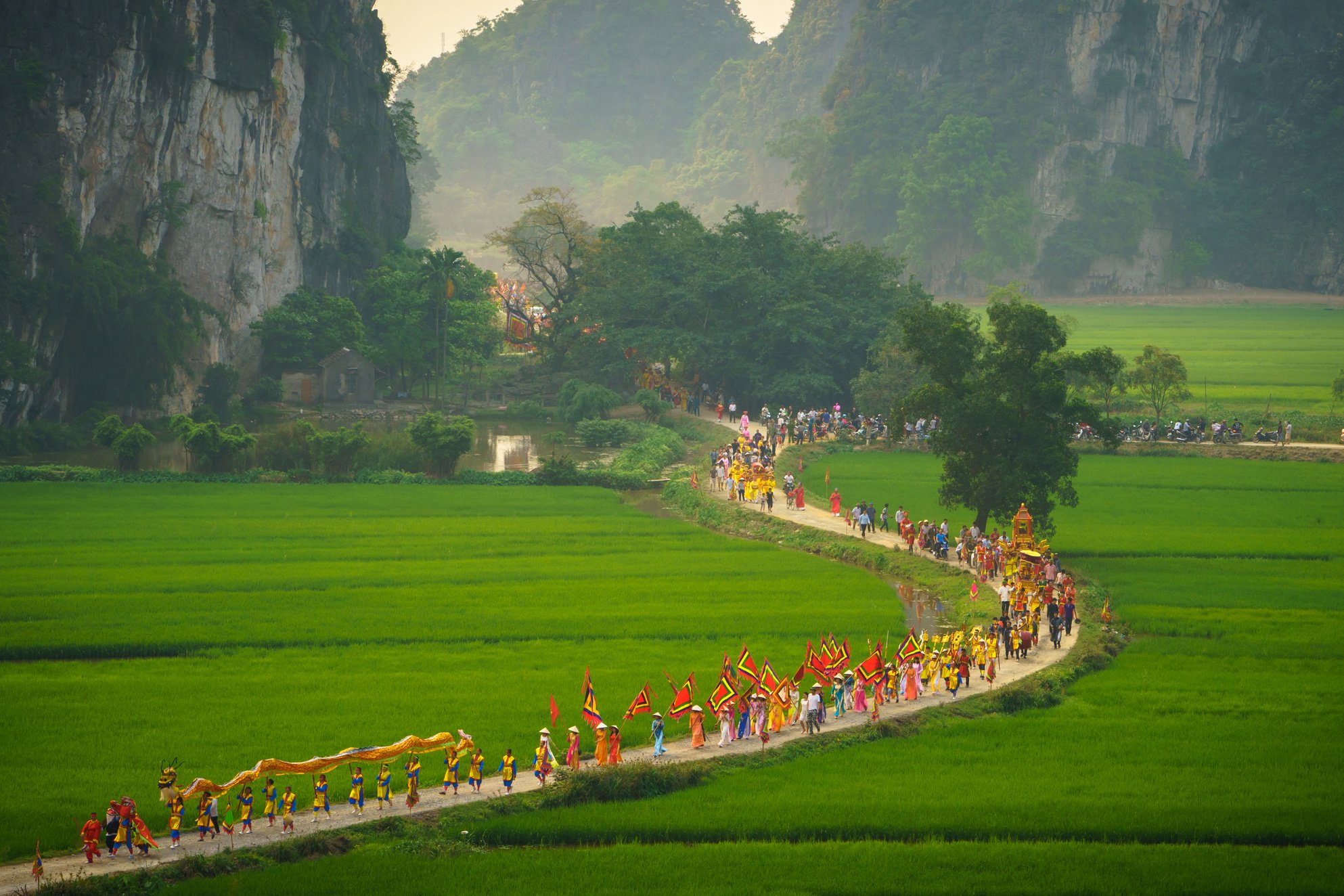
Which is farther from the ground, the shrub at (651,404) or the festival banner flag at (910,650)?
the shrub at (651,404)

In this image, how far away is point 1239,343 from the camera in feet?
293

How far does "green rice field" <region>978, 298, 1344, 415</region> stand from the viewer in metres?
68.9

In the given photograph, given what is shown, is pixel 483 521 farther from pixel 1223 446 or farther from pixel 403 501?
pixel 1223 446

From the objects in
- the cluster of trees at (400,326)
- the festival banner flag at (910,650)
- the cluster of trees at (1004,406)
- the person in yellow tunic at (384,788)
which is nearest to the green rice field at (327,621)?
the person in yellow tunic at (384,788)

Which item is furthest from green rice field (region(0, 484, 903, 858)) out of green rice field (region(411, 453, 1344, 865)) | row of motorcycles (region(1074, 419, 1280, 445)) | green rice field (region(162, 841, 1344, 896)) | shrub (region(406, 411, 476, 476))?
row of motorcycles (region(1074, 419, 1280, 445))

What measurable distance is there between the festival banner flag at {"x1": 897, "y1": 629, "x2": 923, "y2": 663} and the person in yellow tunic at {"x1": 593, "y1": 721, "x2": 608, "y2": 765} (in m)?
6.94

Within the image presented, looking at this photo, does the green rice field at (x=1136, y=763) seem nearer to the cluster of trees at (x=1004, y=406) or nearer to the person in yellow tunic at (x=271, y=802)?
the person in yellow tunic at (x=271, y=802)

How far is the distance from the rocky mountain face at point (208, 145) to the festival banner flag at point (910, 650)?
41856 millimetres

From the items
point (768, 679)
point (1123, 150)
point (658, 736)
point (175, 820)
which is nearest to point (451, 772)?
point (658, 736)

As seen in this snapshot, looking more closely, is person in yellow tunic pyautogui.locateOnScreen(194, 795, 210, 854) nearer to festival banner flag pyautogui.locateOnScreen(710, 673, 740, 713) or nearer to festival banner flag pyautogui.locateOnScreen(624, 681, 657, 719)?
festival banner flag pyautogui.locateOnScreen(624, 681, 657, 719)

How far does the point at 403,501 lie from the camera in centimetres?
4797

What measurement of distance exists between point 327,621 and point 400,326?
47064mm

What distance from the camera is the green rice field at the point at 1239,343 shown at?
68.9m

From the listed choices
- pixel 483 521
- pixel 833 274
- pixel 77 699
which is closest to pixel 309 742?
pixel 77 699
